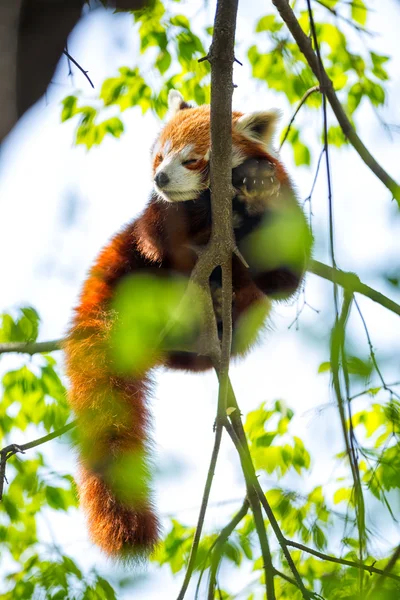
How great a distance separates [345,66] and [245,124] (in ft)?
4.79

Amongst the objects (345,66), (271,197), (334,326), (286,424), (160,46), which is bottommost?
(334,326)

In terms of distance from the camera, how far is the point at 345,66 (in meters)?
5.18

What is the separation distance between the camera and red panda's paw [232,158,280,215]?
3453 mm

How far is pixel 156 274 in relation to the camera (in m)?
3.77

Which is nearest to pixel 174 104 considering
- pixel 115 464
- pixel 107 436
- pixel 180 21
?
pixel 180 21

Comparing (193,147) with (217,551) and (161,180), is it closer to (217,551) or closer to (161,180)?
(161,180)

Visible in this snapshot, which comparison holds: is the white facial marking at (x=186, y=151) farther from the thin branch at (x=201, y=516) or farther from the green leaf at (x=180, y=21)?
Answer: the thin branch at (x=201, y=516)

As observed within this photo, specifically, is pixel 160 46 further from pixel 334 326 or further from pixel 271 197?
pixel 334 326

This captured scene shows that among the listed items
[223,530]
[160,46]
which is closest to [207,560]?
[223,530]

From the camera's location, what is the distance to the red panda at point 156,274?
2729 millimetres

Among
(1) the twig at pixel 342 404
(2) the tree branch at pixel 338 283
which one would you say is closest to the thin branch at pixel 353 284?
(2) the tree branch at pixel 338 283

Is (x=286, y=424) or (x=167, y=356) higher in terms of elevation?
(x=167, y=356)

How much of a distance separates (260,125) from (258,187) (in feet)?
3.15

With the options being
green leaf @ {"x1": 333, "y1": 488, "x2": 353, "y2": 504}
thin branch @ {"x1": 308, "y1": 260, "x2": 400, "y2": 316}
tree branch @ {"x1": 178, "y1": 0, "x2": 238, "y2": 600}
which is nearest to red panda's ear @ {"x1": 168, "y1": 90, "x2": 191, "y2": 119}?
thin branch @ {"x1": 308, "y1": 260, "x2": 400, "y2": 316}
